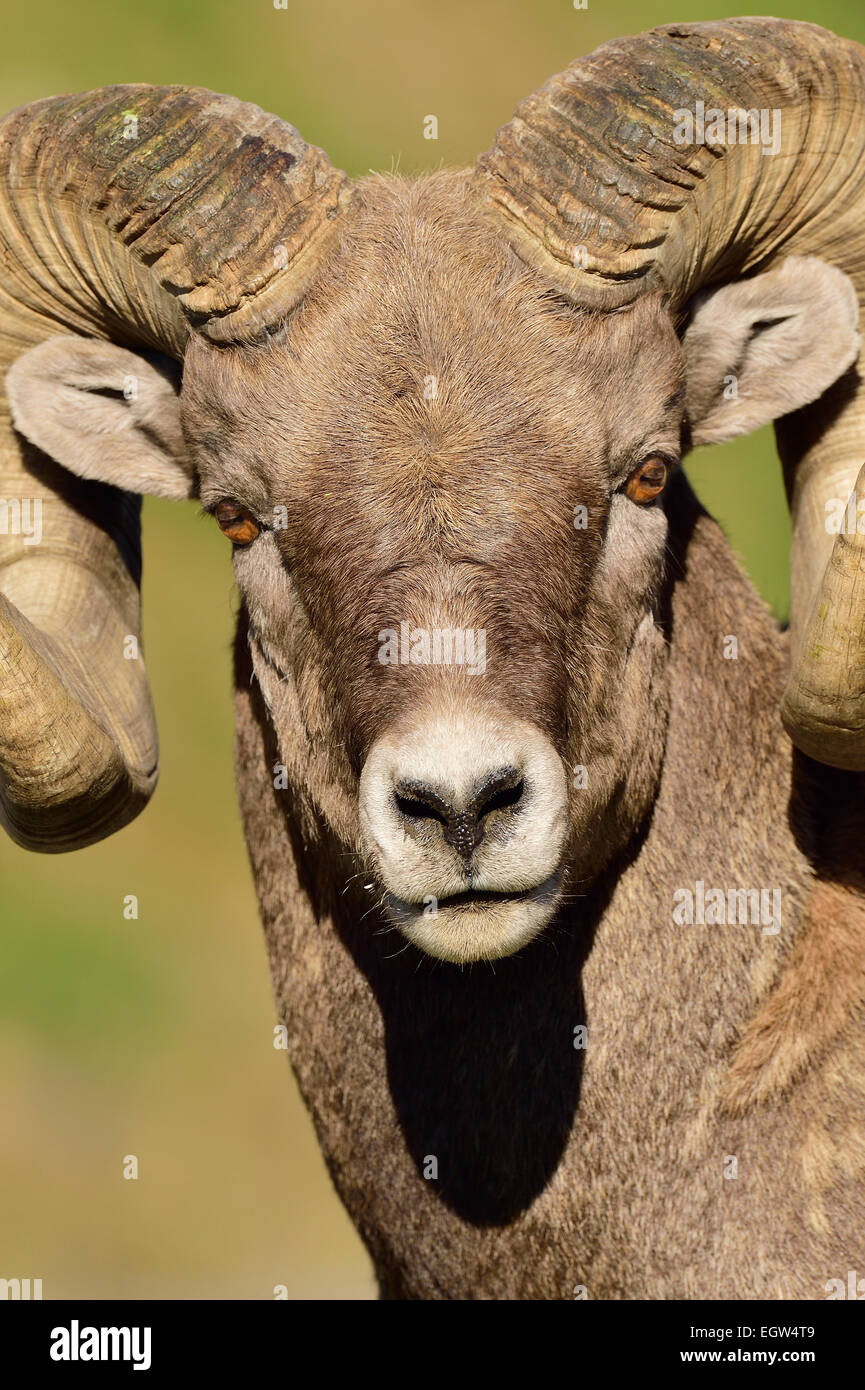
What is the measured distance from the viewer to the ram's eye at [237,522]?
5586mm

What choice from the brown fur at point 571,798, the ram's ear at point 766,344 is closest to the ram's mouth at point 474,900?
the brown fur at point 571,798

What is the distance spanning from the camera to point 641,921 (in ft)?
18.6

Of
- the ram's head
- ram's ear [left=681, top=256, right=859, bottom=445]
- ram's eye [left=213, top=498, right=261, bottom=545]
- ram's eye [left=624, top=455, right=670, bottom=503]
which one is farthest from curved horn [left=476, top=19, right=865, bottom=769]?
ram's eye [left=213, top=498, right=261, bottom=545]

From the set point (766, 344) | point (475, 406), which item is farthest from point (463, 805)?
point (766, 344)

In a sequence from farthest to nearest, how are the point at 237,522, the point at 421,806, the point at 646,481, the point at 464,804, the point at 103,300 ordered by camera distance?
A: 1. the point at 103,300
2. the point at 237,522
3. the point at 646,481
4. the point at 421,806
5. the point at 464,804

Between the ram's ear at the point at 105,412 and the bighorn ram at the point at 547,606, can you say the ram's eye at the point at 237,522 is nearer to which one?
the bighorn ram at the point at 547,606

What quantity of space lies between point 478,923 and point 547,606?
1.01m

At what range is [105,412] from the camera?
6312 mm

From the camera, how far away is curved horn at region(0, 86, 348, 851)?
541cm

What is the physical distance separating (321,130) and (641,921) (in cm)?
1631

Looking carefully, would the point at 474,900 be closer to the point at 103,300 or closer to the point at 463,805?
the point at 463,805

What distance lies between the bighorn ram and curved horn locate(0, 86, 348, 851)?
20 mm

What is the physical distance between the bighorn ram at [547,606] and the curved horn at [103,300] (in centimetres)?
2
